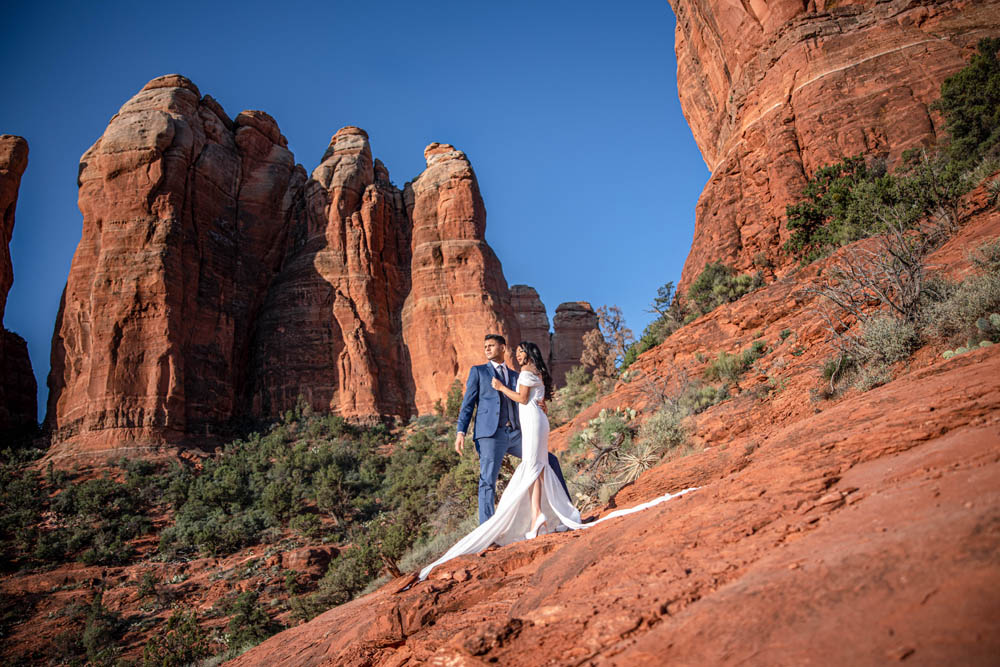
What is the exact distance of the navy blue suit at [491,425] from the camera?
5434 millimetres

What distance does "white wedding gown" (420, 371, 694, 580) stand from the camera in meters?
4.58

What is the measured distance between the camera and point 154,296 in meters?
29.0

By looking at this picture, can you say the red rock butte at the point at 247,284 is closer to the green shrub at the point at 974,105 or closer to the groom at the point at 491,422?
the green shrub at the point at 974,105

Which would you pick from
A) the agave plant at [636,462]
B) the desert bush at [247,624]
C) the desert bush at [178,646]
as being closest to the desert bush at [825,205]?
the agave plant at [636,462]

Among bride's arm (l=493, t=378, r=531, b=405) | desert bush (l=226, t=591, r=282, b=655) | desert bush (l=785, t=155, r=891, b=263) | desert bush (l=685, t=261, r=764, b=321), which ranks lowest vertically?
desert bush (l=226, t=591, r=282, b=655)

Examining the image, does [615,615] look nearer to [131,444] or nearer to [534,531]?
[534,531]

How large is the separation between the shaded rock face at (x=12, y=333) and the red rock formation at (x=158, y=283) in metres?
3.32

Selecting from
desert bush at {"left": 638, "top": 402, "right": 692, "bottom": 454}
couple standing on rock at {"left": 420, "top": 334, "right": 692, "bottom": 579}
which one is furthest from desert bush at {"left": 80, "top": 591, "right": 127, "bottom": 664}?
couple standing on rock at {"left": 420, "top": 334, "right": 692, "bottom": 579}

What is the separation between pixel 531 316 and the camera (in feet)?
198

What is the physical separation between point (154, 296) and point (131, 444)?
7357 mm

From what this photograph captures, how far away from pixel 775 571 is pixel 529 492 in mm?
2905

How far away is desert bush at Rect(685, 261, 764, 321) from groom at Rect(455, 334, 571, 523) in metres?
13.5

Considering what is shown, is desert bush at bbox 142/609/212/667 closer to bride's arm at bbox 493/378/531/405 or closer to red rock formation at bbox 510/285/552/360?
bride's arm at bbox 493/378/531/405

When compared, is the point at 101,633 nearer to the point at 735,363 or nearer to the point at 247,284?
the point at 735,363
